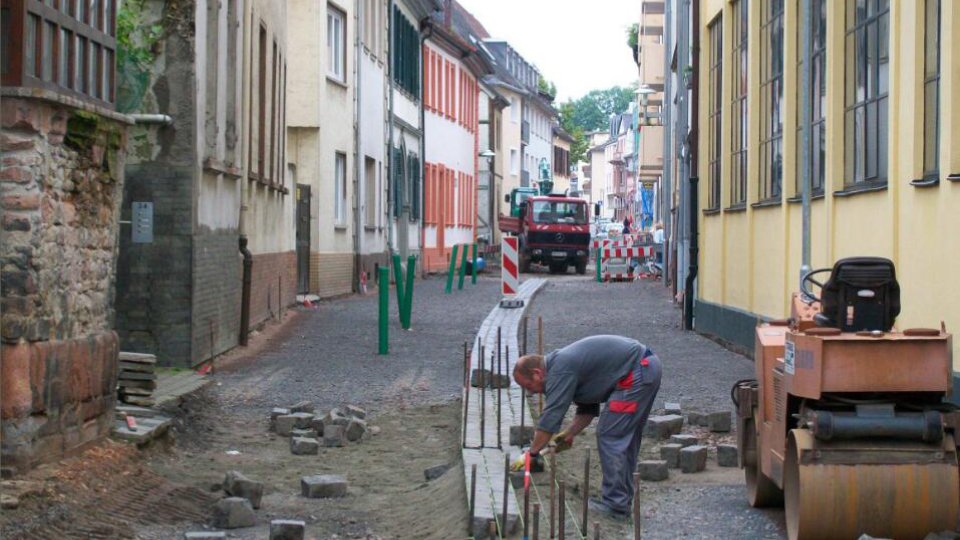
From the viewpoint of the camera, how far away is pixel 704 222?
2455 centimetres

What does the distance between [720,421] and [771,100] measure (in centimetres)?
753

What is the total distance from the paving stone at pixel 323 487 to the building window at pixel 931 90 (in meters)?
4.90

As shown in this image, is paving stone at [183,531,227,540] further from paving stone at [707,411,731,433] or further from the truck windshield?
the truck windshield

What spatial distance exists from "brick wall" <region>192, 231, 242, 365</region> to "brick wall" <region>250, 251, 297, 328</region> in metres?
1.52

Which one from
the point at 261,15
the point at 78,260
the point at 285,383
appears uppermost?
the point at 261,15

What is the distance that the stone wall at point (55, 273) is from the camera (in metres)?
8.84

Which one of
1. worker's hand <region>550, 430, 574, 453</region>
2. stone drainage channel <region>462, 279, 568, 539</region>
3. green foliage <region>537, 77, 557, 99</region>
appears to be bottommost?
stone drainage channel <region>462, 279, 568, 539</region>

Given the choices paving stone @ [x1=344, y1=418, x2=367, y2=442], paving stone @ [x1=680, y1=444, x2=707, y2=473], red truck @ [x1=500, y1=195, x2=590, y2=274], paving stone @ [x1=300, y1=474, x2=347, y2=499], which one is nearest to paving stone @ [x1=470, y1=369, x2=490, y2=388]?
paving stone @ [x1=344, y1=418, x2=367, y2=442]

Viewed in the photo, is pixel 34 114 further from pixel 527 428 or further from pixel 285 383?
pixel 285 383

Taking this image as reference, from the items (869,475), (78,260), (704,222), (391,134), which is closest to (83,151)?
(78,260)

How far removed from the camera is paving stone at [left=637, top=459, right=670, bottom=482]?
10312 millimetres

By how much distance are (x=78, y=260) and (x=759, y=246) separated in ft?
36.3

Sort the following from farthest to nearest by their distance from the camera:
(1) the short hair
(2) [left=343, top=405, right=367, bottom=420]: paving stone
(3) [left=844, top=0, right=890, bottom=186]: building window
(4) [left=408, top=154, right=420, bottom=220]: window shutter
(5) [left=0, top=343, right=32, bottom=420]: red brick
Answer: (4) [left=408, top=154, right=420, bottom=220]: window shutter < (3) [left=844, top=0, right=890, bottom=186]: building window < (2) [left=343, top=405, right=367, bottom=420]: paving stone < (1) the short hair < (5) [left=0, top=343, right=32, bottom=420]: red brick

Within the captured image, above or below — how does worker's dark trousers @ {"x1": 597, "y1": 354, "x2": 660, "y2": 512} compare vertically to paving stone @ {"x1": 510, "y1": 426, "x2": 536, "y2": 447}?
above
